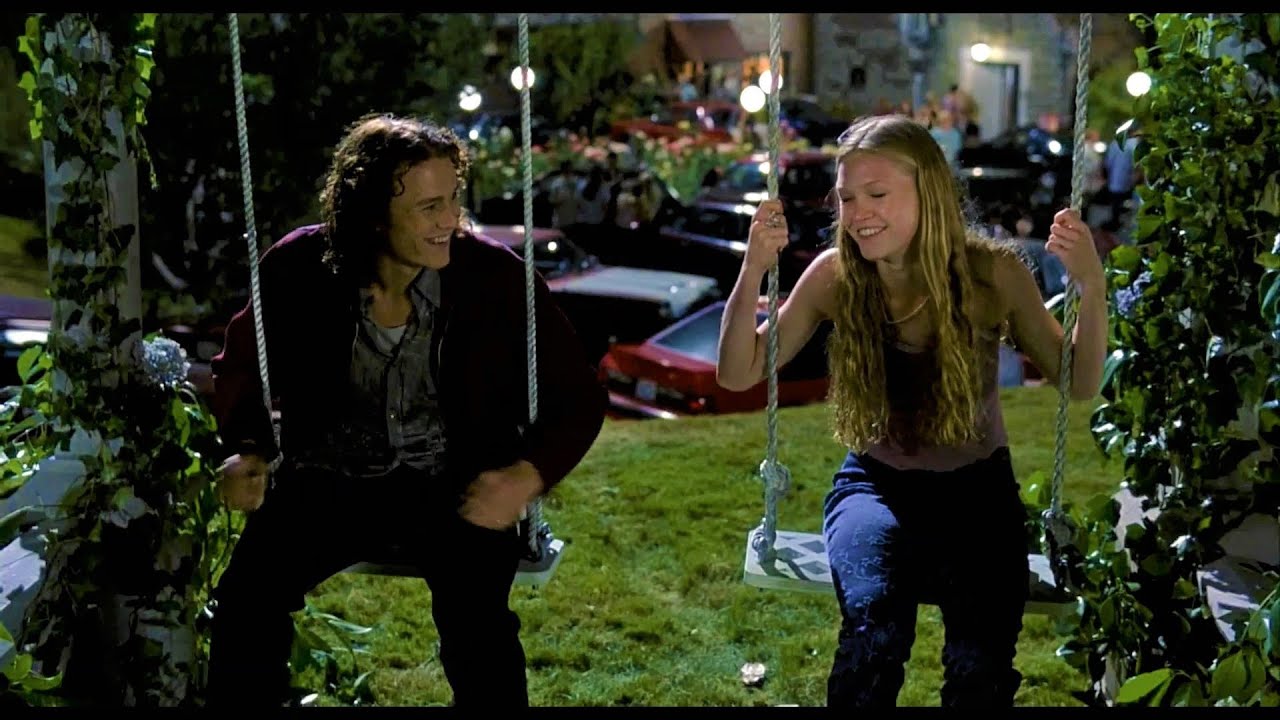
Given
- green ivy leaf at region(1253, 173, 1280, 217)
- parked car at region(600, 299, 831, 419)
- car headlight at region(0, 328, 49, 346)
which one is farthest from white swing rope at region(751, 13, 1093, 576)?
parked car at region(600, 299, 831, 419)

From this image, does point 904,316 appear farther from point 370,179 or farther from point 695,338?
Result: point 695,338

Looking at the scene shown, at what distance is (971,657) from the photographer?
2676mm

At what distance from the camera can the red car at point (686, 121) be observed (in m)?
23.0

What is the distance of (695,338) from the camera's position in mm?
8953

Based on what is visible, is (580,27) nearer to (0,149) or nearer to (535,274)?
(0,149)

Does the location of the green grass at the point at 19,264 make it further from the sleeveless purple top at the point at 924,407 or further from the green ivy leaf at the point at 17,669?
the sleeveless purple top at the point at 924,407

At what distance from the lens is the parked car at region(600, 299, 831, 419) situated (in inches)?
348

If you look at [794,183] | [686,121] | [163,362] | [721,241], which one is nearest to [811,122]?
[686,121]

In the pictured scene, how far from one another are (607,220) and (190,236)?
14.5 ft

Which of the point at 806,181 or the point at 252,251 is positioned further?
the point at 806,181

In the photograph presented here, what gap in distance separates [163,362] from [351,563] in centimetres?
66

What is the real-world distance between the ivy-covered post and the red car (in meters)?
18.5

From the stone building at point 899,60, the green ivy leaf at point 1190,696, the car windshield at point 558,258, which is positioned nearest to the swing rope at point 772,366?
the green ivy leaf at point 1190,696

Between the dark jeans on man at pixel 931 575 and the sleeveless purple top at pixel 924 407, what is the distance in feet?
0.08
